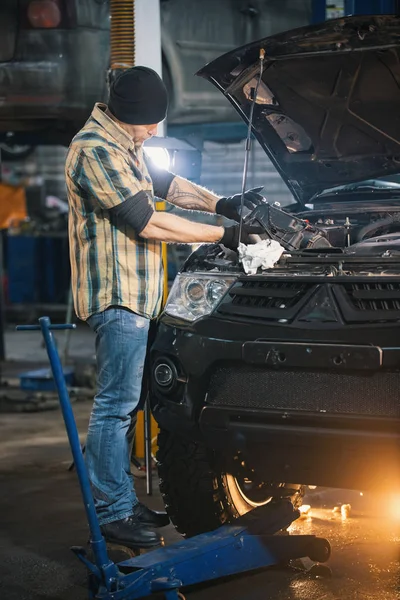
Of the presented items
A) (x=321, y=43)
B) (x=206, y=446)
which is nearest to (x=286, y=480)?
(x=206, y=446)

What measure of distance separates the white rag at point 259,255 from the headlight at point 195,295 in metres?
0.08

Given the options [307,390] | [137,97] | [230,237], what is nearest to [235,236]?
[230,237]

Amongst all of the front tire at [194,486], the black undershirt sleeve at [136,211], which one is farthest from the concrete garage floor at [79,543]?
the black undershirt sleeve at [136,211]

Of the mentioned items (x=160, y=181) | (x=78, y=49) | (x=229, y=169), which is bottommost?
(x=229, y=169)

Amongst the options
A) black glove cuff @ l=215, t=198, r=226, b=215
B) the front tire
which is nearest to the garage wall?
black glove cuff @ l=215, t=198, r=226, b=215

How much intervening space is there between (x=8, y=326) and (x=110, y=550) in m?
12.0

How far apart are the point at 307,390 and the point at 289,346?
0.56 feet

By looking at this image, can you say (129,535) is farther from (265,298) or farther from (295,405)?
(265,298)

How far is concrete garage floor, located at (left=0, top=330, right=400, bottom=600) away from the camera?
3934mm

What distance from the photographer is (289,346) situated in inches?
145

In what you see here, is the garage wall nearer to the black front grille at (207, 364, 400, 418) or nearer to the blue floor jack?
the blue floor jack

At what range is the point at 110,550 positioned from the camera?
4.27 m

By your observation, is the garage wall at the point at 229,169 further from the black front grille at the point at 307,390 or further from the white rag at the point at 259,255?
the black front grille at the point at 307,390

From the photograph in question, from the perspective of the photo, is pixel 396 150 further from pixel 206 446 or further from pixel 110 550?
pixel 110 550
